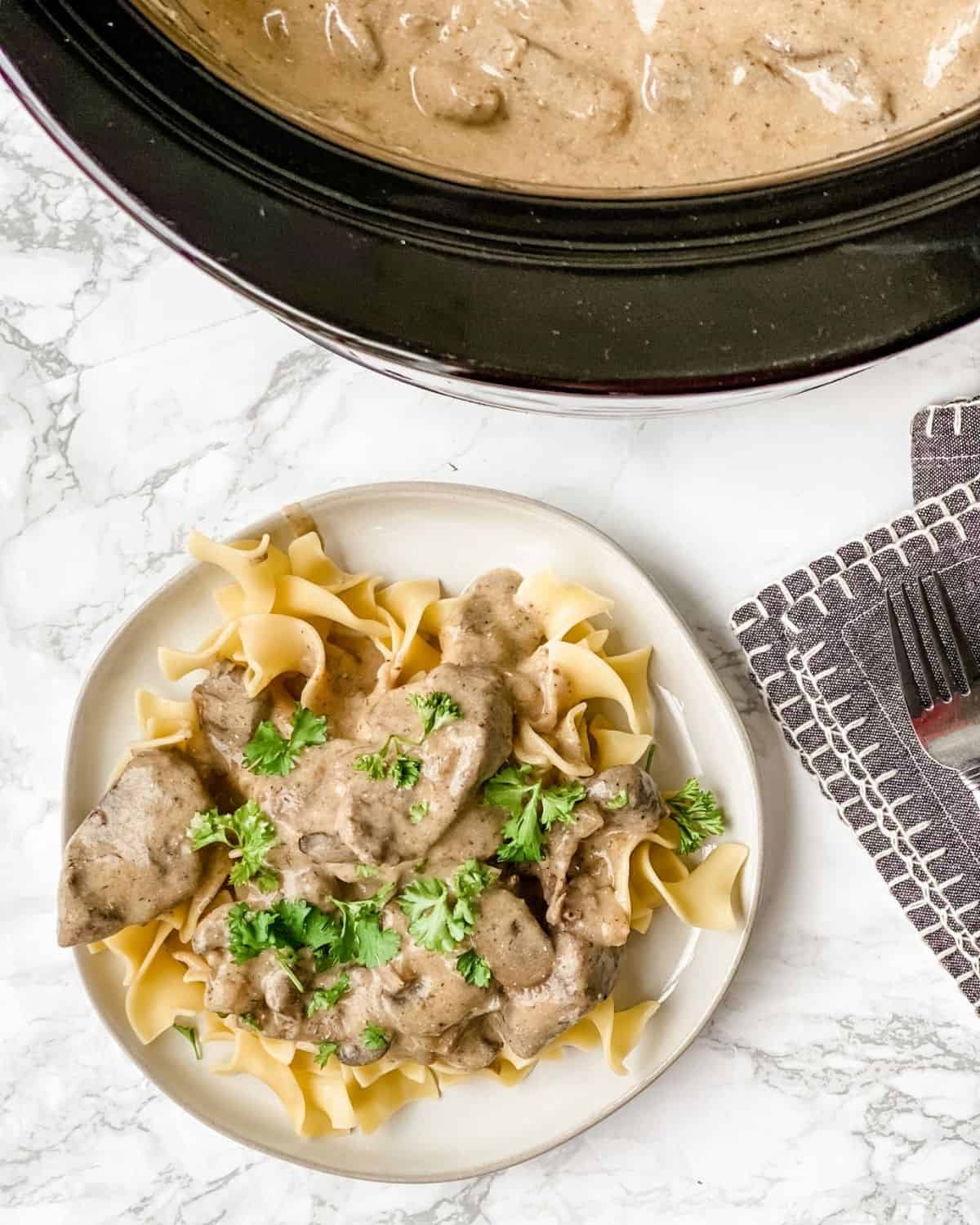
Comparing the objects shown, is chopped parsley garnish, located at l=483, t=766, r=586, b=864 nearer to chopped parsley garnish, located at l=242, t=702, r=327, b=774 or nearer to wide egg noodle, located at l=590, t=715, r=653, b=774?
wide egg noodle, located at l=590, t=715, r=653, b=774

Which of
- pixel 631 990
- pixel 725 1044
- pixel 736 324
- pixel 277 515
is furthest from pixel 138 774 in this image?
pixel 736 324

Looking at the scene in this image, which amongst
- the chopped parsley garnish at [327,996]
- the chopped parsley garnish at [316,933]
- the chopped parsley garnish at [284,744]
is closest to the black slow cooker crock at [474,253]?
the chopped parsley garnish at [284,744]

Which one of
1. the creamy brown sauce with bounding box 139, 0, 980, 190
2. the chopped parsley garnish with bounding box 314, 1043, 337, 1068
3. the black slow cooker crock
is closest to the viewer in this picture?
the black slow cooker crock

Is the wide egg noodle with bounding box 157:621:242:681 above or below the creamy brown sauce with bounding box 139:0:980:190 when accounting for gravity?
below

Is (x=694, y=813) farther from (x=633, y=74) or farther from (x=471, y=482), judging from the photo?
(x=633, y=74)

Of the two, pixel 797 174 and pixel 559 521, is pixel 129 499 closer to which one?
pixel 559 521

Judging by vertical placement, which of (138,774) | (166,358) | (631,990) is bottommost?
(631,990)

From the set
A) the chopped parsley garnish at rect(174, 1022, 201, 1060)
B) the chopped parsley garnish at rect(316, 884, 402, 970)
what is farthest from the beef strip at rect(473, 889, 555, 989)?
the chopped parsley garnish at rect(174, 1022, 201, 1060)
